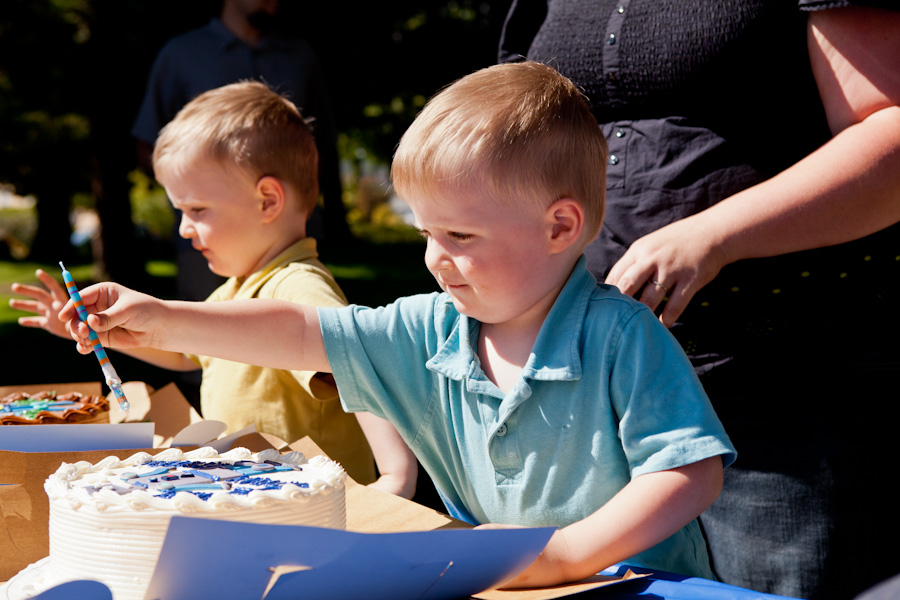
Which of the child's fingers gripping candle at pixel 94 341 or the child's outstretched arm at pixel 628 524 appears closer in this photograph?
the child's outstretched arm at pixel 628 524

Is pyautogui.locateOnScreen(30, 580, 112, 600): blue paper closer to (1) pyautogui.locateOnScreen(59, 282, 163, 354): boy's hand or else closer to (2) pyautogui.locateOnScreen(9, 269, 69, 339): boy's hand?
(1) pyautogui.locateOnScreen(59, 282, 163, 354): boy's hand

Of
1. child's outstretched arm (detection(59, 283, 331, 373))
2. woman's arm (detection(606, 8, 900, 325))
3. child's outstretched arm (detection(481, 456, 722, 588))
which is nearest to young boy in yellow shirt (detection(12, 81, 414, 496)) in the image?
child's outstretched arm (detection(59, 283, 331, 373))

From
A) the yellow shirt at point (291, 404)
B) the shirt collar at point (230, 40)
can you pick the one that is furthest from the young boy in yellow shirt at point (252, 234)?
the shirt collar at point (230, 40)

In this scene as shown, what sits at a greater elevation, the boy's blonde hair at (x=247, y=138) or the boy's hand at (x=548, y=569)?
the boy's blonde hair at (x=247, y=138)

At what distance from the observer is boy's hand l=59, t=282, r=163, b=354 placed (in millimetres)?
1321

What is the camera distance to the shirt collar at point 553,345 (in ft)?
4.30

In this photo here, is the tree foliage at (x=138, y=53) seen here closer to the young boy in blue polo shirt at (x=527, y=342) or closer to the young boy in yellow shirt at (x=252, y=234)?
the young boy in yellow shirt at (x=252, y=234)

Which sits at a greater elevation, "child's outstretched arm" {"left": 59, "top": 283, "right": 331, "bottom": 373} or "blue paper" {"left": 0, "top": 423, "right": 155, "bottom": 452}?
"child's outstretched arm" {"left": 59, "top": 283, "right": 331, "bottom": 373}

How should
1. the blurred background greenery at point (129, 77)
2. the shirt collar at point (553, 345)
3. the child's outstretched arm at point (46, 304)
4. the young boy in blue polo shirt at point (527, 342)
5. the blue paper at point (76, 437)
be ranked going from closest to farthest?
the young boy in blue polo shirt at point (527, 342) < the shirt collar at point (553, 345) < the blue paper at point (76, 437) < the child's outstretched arm at point (46, 304) < the blurred background greenery at point (129, 77)

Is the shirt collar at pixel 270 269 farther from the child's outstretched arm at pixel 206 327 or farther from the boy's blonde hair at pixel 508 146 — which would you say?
the boy's blonde hair at pixel 508 146

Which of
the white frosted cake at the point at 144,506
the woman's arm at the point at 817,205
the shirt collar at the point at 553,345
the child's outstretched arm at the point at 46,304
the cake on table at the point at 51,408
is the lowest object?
the cake on table at the point at 51,408

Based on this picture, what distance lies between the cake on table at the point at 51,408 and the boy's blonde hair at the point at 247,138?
65 centimetres

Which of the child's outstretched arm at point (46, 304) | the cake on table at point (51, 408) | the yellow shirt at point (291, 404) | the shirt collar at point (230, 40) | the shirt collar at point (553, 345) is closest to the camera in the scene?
the shirt collar at point (553, 345)

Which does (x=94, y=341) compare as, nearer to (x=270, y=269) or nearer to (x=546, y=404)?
(x=546, y=404)
